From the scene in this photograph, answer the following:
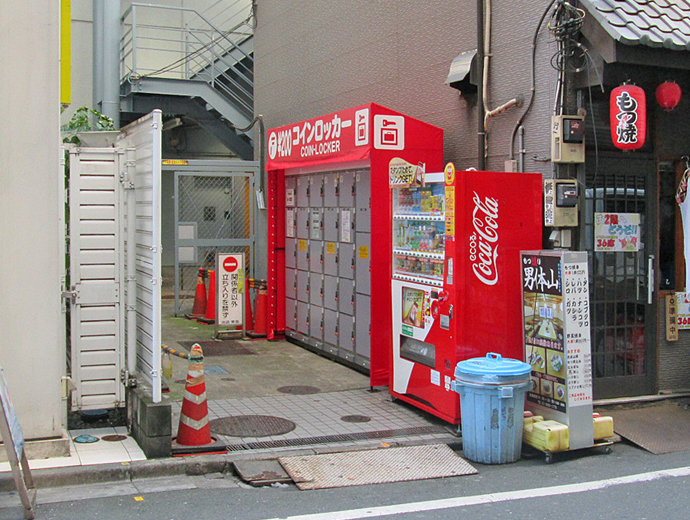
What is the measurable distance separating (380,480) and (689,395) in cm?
441

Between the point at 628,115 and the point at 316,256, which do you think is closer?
the point at 628,115

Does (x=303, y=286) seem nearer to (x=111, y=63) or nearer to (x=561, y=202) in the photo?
(x=561, y=202)

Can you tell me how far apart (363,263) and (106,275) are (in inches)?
150

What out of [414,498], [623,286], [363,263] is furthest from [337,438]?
[623,286]

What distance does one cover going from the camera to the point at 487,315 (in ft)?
24.9

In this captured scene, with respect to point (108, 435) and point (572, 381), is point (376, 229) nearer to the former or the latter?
point (572, 381)

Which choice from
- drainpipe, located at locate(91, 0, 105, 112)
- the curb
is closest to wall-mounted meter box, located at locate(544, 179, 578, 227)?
the curb

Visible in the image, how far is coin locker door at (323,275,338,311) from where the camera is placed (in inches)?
436

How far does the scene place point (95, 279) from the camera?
7.43 m

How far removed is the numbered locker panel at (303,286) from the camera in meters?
12.1

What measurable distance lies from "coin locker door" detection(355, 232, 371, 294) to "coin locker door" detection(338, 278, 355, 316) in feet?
0.67

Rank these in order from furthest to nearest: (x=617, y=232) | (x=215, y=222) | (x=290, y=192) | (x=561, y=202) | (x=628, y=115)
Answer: (x=215, y=222) → (x=290, y=192) → (x=617, y=232) → (x=561, y=202) → (x=628, y=115)

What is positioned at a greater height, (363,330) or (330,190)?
(330,190)

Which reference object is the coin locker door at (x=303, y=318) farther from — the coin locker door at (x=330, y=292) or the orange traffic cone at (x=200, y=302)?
the orange traffic cone at (x=200, y=302)
